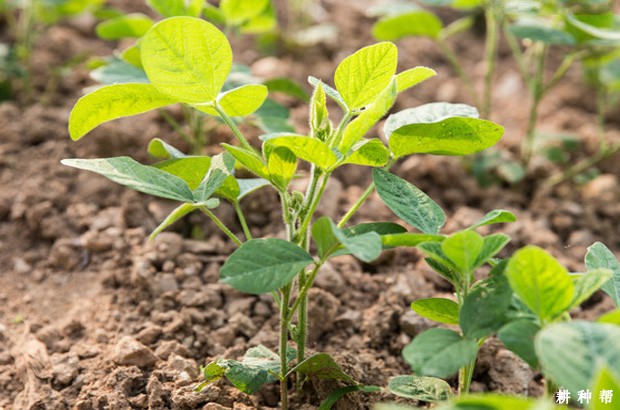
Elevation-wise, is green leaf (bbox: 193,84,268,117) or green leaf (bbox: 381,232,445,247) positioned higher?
green leaf (bbox: 193,84,268,117)

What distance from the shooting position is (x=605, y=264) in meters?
1.24

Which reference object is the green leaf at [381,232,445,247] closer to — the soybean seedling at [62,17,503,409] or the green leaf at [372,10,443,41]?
the soybean seedling at [62,17,503,409]

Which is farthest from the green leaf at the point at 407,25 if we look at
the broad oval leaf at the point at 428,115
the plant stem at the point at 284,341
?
the plant stem at the point at 284,341

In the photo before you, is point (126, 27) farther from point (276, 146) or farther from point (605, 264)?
point (605, 264)

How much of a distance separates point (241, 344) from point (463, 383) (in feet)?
1.77

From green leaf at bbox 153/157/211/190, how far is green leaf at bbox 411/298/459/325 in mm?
447

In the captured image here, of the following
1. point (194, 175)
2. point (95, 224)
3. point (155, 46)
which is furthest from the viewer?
point (95, 224)

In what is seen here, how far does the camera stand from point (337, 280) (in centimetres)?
182

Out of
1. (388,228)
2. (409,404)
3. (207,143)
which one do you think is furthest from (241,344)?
(207,143)

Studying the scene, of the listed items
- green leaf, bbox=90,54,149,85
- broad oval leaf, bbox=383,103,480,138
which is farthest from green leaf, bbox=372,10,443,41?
broad oval leaf, bbox=383,103,480,138

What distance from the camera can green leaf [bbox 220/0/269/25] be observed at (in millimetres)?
2172

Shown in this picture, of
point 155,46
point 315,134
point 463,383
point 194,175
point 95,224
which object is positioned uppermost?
point 155,46

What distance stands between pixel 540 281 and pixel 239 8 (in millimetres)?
1416

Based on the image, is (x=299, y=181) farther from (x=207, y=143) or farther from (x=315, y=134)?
(x=315, y=134)
